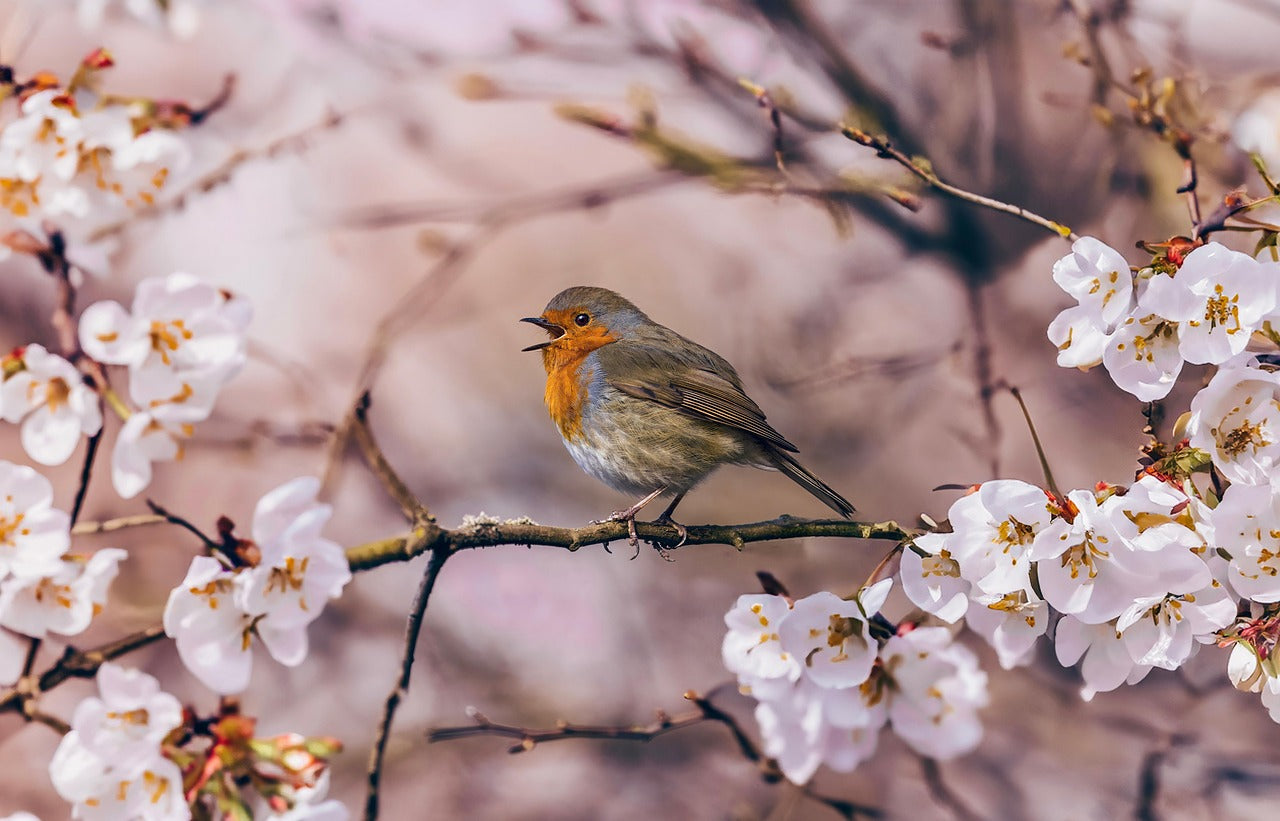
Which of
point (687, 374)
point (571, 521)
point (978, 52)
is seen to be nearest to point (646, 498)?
point (687, 374)

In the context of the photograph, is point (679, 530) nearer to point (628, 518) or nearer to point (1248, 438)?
point (628, 518)

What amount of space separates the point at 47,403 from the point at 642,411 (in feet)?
2.14

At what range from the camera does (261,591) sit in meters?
0.86

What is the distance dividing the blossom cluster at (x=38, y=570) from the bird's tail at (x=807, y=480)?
0.73 m

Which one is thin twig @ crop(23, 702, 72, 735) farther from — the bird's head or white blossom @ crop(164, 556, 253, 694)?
the bird's head

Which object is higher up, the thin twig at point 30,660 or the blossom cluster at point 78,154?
the blossom cluster at point 78,154

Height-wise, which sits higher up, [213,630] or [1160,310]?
[1160,310]

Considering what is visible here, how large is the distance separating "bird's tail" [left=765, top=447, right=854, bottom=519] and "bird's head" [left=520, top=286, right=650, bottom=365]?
0.26 m

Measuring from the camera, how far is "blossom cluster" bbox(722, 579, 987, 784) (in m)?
0.92

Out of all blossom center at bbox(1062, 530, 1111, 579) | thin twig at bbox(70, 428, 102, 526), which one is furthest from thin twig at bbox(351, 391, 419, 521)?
blossom center at bbox(1062, 530, 1111, 579)

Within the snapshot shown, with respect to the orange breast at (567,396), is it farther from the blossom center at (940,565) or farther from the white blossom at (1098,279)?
the white blossom at (1098,279)

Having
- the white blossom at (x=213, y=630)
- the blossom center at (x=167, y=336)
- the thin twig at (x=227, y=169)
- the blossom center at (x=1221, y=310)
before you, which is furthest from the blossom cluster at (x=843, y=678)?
the thin twig at (x=227, y=169)

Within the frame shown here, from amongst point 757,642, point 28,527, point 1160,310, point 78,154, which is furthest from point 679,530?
point 78,154

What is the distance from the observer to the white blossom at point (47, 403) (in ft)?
2.89
